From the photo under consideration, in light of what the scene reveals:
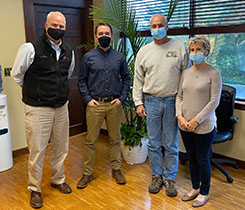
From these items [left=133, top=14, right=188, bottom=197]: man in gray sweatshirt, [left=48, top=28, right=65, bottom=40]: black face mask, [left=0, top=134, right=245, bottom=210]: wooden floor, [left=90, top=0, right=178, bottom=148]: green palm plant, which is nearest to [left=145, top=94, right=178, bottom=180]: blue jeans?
[left=133, top=14, right=188, bottom=197]: man in gray sweatshirt

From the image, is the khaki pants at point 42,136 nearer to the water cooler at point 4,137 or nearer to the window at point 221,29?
the water cooler at point 4,137

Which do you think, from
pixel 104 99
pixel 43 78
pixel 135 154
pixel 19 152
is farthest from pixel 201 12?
pixel 19 152

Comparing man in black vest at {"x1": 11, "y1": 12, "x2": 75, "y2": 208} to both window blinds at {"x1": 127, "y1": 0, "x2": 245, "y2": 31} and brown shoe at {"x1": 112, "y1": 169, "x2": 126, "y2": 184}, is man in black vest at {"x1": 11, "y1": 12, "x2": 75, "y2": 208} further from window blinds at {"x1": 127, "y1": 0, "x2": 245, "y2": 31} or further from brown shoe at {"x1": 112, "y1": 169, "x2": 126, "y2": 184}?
window blinds at {"x1": 127, "y1": 0, "x2": 245, "y2": 31}

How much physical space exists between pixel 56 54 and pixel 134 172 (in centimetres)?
150

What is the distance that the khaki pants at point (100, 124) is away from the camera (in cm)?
262

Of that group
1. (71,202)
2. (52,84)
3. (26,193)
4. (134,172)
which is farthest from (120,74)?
(26,193)

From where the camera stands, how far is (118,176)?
2807 millimetres

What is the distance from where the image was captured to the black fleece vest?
7.43 feet

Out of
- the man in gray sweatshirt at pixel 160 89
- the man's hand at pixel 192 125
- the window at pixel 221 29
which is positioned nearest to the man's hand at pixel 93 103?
the man in gray sweatshirt at pixel 160 89

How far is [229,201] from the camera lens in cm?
241

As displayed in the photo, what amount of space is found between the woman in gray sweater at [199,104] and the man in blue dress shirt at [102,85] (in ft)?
2.09

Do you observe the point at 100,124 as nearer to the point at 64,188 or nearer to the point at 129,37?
the point at 64,188

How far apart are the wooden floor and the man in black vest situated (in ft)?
0.69

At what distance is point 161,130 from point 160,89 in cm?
40
